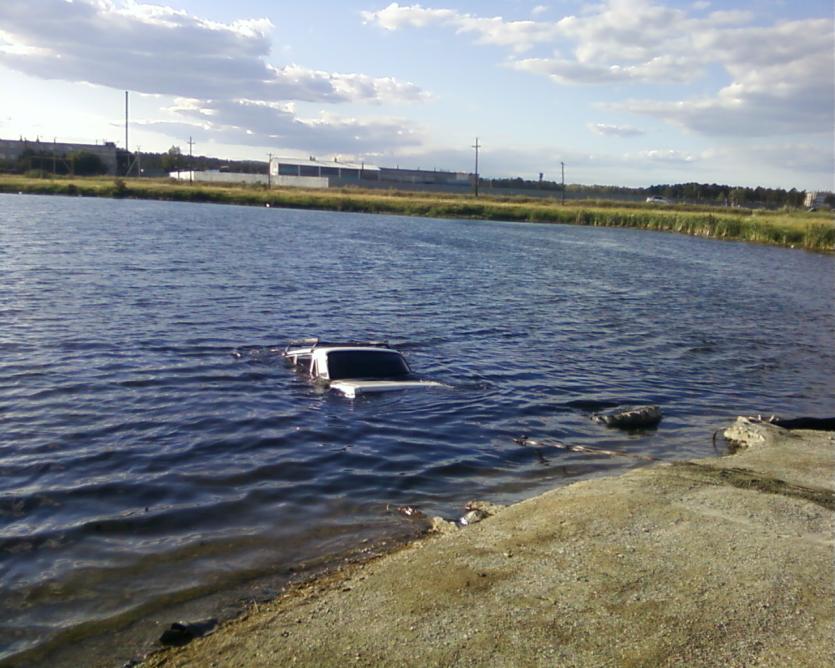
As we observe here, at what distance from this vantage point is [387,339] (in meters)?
20.3

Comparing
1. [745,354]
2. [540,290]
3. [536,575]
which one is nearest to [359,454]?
[536,575]

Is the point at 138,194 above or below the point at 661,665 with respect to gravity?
above

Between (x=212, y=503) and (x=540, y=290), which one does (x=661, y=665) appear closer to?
(x=212, y=503)

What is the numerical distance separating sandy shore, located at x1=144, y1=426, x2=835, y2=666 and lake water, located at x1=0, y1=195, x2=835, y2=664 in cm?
100

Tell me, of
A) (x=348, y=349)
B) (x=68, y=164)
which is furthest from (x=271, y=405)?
(x=68, y=164)

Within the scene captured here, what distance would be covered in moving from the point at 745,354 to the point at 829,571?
54.9 feet

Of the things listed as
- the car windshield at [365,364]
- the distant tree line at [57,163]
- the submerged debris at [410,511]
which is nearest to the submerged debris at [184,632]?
the submerged debris at [410,511]

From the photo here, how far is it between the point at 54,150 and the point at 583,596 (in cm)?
17450

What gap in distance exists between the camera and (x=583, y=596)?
20.3ft

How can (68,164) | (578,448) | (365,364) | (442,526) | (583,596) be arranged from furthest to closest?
(68,164) < (365,364) < (578,448) < (442,526) < (583,596)

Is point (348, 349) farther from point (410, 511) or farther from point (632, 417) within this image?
point (410, 511)

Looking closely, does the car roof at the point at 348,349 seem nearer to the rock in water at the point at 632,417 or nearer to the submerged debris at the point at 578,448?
the submerged debris at the point at 578,448

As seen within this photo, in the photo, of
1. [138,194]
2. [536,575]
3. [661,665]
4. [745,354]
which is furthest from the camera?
[138,194]

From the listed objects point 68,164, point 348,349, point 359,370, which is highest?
point 68,164
